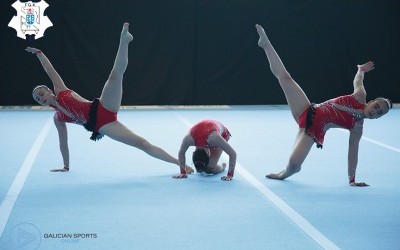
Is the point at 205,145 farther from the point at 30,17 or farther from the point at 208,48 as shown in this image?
the point at 30,17

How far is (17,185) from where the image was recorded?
16.0 ft

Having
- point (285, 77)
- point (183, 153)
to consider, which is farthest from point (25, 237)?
point (285, 77)


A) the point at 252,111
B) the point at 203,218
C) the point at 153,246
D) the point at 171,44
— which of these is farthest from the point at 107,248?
the point at 171,44

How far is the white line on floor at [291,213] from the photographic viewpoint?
344cm

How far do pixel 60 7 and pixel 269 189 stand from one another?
781cm

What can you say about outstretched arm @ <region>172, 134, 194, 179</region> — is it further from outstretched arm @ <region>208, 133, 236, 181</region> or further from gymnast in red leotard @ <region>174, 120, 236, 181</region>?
outstretched arm @ <region>208, 133, 236, 181</region>

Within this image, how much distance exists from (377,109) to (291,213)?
1.27 metres

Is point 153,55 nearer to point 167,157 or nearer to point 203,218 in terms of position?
point 167,157

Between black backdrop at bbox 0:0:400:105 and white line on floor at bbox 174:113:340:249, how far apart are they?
6.38 metres

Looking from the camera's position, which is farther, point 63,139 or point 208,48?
point 208,48

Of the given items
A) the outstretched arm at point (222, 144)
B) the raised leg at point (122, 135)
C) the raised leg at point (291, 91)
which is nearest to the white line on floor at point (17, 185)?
the raised leg at point (122, 135)

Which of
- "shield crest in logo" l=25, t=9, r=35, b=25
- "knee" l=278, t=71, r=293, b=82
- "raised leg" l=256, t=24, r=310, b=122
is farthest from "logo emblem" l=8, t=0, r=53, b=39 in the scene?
"knee" l=278, t=71, r=293, b=82

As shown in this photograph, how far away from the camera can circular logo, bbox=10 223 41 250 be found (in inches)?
131

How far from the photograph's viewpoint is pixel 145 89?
38.3 ft
